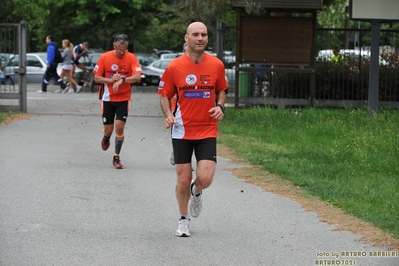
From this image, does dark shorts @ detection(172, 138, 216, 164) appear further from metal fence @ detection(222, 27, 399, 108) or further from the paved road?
metal fence @ detection(222, 27, 399, 108)

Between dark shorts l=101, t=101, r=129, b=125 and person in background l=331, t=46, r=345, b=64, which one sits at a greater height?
person in background l=331, t=46, r=345, b=64

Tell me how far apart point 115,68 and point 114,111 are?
656mm

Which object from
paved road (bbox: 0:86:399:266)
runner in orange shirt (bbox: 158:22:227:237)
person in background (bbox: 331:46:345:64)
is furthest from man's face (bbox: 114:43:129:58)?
person in background (bbox: 331:46:345:64)

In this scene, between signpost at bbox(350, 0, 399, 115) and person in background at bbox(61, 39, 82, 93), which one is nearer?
signpost at bbox(350, 0, 399, 115)

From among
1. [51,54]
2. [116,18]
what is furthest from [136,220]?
[116,18]

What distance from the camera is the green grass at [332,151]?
10.4m

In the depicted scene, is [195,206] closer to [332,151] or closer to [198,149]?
[198,149]

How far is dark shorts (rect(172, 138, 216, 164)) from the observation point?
329 inches

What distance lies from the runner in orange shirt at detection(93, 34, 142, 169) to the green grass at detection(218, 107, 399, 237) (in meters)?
2.17

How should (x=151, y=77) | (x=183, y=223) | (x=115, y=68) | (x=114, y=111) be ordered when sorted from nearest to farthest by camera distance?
(x=183, y=223) < (x=115, y=68) < (x=114, y=111) < (x=151, y=77)

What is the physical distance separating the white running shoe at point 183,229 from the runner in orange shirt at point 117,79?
4508mm

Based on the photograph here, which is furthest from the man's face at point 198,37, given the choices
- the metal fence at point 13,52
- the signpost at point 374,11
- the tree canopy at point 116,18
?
the tree canopy at point 116,18

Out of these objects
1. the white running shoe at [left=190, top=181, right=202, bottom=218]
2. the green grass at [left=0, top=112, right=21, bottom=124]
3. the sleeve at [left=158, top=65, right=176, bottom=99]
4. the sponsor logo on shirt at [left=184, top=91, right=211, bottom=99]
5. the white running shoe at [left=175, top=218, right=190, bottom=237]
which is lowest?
the white running shoe at [left=175, top=218, right=190, bottom=237]

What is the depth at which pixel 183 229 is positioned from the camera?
837 centimetres
